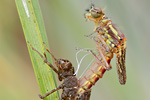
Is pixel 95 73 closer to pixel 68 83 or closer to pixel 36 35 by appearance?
pixel 68 83

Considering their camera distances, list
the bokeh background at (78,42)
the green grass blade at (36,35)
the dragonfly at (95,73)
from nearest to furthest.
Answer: the green grass blade at (36,35)
the dragonfly at (95,73)
the bokeh background at (78,42)

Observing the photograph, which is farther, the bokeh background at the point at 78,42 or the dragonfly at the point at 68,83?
the bokeh background at the point at 78,42

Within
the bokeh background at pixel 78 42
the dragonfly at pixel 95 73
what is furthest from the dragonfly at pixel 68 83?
the bokeh background at pixel 78 42

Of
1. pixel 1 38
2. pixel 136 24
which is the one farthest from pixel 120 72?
pixel 1 38

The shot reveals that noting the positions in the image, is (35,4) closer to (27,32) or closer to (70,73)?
(27,32)

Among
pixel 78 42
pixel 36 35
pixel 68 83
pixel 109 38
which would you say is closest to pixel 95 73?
pixel 68 83

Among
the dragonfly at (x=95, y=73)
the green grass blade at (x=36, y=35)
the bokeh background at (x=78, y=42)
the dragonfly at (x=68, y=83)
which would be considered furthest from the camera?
the bokeh background at (x=78, y=42)

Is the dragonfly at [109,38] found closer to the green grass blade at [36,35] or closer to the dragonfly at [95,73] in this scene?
the dragonfly at [95,73]
